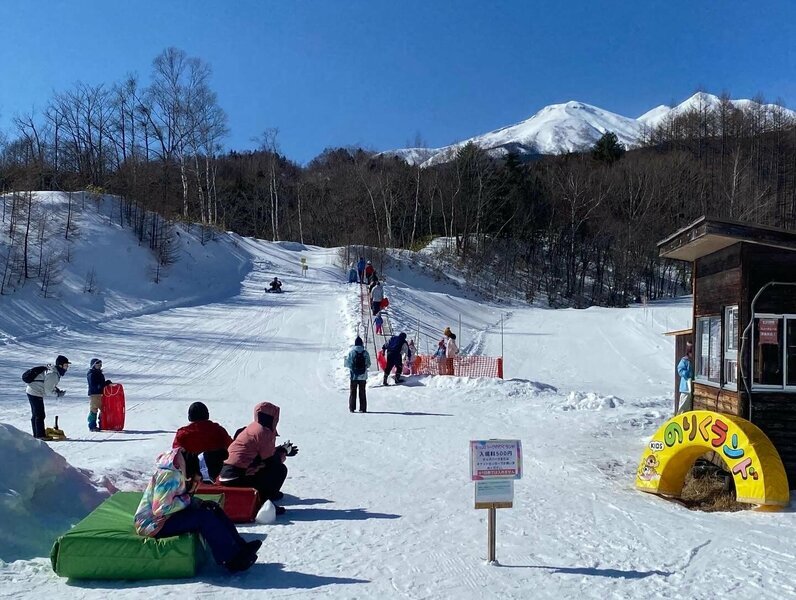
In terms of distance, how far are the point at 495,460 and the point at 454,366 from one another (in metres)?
15.9

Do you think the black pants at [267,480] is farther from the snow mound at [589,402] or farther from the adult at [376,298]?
the adult at [376,298]

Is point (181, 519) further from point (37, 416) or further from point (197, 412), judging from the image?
point (37, 416)

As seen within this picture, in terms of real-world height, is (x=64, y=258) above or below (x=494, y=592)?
above

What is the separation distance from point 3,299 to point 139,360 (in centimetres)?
875

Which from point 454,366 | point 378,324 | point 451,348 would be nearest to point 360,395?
point 451,348

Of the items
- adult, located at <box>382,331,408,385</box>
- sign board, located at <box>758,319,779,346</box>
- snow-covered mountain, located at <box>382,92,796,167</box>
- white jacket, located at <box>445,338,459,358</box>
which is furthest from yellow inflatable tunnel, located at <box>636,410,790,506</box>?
snow-covered mountain, located at <box>382,92,796,167</box>

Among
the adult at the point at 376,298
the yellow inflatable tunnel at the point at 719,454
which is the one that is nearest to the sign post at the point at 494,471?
the yellow inflatable tunnel at the point at 719,454

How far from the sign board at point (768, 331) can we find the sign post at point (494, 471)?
5.72m

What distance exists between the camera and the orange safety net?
21.4 metres

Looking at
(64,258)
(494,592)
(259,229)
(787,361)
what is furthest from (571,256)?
(494,592)

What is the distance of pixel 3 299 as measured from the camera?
2700cm

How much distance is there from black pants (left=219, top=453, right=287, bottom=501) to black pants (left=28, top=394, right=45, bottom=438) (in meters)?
6.12

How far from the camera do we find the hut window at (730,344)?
1039 cm

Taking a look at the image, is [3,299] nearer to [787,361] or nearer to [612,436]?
[612,436]
